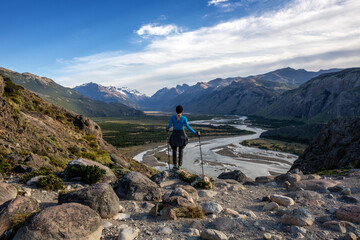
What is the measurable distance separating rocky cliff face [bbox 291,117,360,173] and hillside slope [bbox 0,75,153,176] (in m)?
26.2

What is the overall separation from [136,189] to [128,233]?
3.96m

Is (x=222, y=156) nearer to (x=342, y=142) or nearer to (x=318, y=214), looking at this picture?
(x=342, y=142)

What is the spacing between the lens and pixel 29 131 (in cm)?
2047

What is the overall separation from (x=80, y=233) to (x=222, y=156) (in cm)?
6844

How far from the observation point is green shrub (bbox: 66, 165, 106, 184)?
12820mm

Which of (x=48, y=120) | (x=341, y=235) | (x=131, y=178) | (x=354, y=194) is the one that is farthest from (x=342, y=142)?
(x=48, y=120)

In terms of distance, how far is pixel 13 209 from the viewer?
6.69 m

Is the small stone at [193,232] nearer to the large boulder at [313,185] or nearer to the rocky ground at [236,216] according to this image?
the rocky ground at [236,216]

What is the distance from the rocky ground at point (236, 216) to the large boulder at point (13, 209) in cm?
150

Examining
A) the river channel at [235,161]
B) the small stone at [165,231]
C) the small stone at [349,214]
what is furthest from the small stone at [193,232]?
the river channel at [235,161]

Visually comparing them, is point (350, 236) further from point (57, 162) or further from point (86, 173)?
point (57, 162)

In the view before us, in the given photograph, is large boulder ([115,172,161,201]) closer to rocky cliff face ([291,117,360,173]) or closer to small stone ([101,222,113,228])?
small stone ([101,222,113,228])

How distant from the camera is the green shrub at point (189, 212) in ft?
27.9

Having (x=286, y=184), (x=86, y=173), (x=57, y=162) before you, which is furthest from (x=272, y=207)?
(x=57, y=162)
